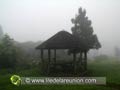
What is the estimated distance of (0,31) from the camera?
39.9ft

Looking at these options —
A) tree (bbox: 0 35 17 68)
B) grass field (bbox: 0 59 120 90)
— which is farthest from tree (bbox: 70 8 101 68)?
tree (bbox: 0 35 17 68)

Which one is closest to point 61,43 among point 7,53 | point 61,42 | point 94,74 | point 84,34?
point 61,42

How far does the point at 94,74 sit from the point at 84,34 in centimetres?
357

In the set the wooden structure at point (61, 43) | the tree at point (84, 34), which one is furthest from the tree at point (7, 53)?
the tree at point (84, 34)

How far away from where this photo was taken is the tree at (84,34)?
41.7 feet

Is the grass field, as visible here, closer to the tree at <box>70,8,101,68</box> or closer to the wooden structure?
the tree at <box>70,8,101,68</box>

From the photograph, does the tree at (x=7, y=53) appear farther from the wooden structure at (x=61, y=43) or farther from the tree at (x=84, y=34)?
the tree at (x=84, y=34)

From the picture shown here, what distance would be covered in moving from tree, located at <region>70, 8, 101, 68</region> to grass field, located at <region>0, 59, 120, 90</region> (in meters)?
1.00

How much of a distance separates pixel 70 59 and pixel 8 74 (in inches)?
170

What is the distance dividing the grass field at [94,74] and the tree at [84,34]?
996 mm

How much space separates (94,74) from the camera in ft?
36.2

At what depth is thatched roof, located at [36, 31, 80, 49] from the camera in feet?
42.2

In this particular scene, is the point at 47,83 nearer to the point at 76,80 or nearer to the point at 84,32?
the point at 76,80

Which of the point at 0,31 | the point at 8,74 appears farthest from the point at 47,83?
the point at 0,31
